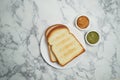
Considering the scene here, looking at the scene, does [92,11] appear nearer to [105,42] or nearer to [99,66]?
[105,42]

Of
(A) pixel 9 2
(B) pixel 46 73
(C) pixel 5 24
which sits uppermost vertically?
(A) pixel 9 2

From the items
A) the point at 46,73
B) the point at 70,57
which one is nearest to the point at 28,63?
the point at 46,73

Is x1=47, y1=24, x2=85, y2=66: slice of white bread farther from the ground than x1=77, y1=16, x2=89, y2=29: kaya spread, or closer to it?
closer to it

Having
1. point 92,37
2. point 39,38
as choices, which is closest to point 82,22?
point 92,37

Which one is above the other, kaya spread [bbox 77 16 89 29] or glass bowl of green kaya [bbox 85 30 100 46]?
kaya spread [bbox 77 16 89 29]
